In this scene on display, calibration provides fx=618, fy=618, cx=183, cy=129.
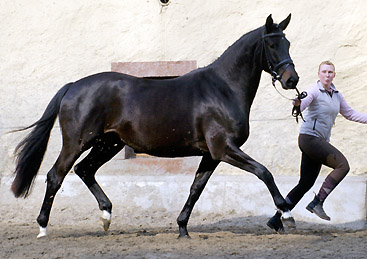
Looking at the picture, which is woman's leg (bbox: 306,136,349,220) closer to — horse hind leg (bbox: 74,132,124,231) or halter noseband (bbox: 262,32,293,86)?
halter noseband (bbox: 262,32,293,86)

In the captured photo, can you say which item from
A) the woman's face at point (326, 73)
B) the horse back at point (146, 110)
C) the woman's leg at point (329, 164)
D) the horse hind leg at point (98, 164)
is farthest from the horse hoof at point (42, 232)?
the woman's face at point (326, 73)

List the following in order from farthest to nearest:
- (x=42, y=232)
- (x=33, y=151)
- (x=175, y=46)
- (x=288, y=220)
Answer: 1. (x=175, y=46)
2. (x=33, y=151)
3. (x=42, y=232)
4. (x=288, y=220)

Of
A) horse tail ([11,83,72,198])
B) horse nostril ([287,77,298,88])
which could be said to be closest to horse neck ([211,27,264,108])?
horse nostril ([287,77,298,88])

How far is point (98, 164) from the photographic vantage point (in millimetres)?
6402

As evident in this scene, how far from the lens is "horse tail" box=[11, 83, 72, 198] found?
6.18m

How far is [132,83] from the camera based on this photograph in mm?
6055

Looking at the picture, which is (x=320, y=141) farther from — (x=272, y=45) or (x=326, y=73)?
(x=272, y=45)

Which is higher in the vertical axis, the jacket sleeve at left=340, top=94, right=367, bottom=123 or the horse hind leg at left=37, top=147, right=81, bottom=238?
the jacket sleeve at left=340, top=94, right=367, bottom=123

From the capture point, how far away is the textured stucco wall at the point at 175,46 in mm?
7488

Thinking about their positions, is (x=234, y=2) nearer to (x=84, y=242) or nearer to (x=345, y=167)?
(x=345, y=167)

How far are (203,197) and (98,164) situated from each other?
1546 millimetres

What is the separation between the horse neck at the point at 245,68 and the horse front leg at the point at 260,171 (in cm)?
53

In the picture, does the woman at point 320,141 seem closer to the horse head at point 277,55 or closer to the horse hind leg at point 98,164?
the horse head at point 277,55

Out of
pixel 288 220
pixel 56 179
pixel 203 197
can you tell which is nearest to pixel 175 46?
pixel 203 197
